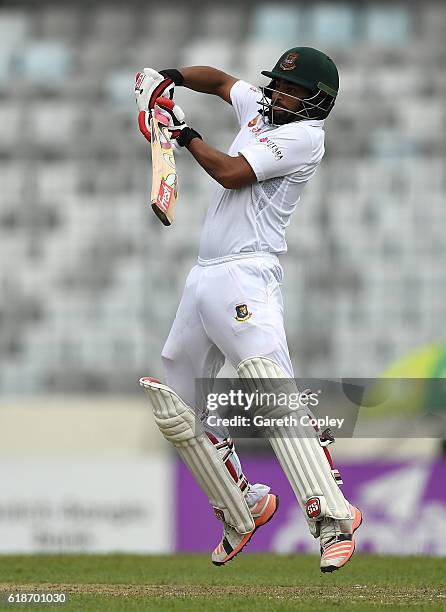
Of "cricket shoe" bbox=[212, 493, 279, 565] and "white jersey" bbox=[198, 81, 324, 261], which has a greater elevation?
"white jersey" bbox=[198, 81, 324, 261]

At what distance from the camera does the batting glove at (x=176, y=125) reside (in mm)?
4898

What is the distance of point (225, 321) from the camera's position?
15.8 feet

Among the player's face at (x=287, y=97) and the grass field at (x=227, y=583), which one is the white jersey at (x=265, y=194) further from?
the grass field at (x=227, y=583)

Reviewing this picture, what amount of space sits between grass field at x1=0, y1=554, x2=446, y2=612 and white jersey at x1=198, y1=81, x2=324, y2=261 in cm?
134

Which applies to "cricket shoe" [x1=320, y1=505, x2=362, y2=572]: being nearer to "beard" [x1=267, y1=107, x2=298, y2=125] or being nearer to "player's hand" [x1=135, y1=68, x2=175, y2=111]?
"beard" [x1=267, y1=107, x2=298, y2=125]

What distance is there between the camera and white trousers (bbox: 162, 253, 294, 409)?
15.6 ft

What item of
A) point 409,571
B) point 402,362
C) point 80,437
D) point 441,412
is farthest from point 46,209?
point 409,571

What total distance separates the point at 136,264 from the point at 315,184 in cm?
245

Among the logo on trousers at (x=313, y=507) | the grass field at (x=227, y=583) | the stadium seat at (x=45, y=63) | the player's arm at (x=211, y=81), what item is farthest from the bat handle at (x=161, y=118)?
the stadium seat at (x=45, y=63)

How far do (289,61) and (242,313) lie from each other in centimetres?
103

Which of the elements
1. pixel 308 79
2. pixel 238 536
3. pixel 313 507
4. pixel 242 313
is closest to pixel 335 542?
pixel 313 507

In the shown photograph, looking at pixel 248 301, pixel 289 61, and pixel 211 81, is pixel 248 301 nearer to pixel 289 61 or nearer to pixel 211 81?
pixel 289 61

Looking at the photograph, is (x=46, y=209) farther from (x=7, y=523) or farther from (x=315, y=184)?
(x=7, y=523)

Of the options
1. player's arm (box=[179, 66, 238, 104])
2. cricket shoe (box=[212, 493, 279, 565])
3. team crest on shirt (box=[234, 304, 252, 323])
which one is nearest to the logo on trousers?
cricket shoe (box=[212, 493, 279, 565])
